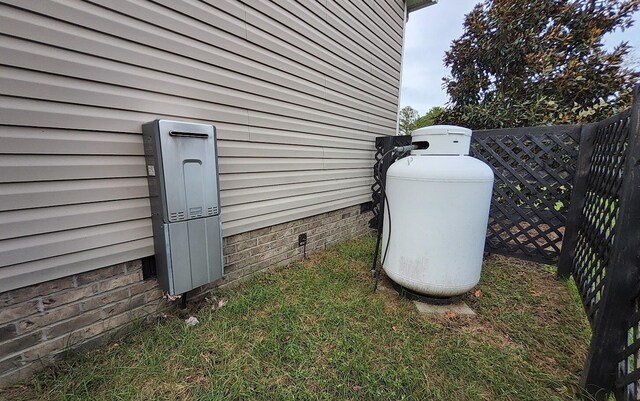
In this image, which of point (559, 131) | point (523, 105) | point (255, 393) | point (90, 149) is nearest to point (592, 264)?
point (559, 131)

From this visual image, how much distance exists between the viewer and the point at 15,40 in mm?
1133

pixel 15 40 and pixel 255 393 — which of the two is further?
pixel 255 393

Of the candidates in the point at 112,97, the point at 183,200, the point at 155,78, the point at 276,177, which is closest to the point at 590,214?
the point at 276,177

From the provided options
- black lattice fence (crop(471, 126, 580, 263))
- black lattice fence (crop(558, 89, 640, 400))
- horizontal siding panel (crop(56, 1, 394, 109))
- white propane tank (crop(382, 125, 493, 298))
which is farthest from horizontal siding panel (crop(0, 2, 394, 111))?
black lattice fence (crop(471, 126, 580, 263))

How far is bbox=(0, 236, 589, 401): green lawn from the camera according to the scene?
131cm

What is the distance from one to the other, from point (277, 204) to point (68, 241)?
157cm

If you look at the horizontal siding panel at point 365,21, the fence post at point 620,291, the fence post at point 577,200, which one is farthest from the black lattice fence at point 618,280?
the horizontal siding panel at point 365,21

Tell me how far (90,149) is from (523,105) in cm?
557

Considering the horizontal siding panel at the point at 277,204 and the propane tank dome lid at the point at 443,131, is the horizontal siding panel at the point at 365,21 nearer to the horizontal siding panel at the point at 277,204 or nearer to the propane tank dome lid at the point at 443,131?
the propane tank dome lid at the point at 443,131

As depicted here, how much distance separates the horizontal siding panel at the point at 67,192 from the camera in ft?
3.91

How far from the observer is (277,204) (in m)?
2.59

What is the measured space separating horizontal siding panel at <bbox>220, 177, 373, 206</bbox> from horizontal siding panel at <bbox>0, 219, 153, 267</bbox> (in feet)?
2.10

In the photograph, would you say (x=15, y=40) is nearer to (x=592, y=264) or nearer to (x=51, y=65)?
(x=51, y=65)

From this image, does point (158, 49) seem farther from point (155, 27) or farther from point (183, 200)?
point (183, 200)
